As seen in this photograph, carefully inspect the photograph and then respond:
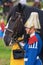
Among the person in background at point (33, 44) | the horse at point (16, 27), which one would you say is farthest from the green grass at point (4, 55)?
the person in background at point (33, 44)

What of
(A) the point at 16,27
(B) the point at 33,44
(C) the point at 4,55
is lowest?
(C) the point at 4,55

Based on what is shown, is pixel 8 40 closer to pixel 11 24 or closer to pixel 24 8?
pixel 11 24

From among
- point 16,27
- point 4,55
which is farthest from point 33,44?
point 4,55

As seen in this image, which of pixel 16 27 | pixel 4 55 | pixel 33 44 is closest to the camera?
pixel 33 44

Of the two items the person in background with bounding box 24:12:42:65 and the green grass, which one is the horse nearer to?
the person in background with bounding box 24:12:42:65

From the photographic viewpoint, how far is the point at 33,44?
6.13 meters

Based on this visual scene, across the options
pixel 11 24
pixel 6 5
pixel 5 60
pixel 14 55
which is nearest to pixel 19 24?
pixel 11 24

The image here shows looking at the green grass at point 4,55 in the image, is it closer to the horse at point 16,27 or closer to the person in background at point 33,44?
the horse at point 16,27

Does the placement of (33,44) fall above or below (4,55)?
above

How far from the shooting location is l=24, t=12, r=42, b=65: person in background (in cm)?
610

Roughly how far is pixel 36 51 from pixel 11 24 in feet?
2.69

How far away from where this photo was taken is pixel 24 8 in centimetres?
696

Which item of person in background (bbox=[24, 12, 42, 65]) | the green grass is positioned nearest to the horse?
person in background (bbox=[24, 12, 42, 65])

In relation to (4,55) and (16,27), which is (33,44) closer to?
(16,27)
